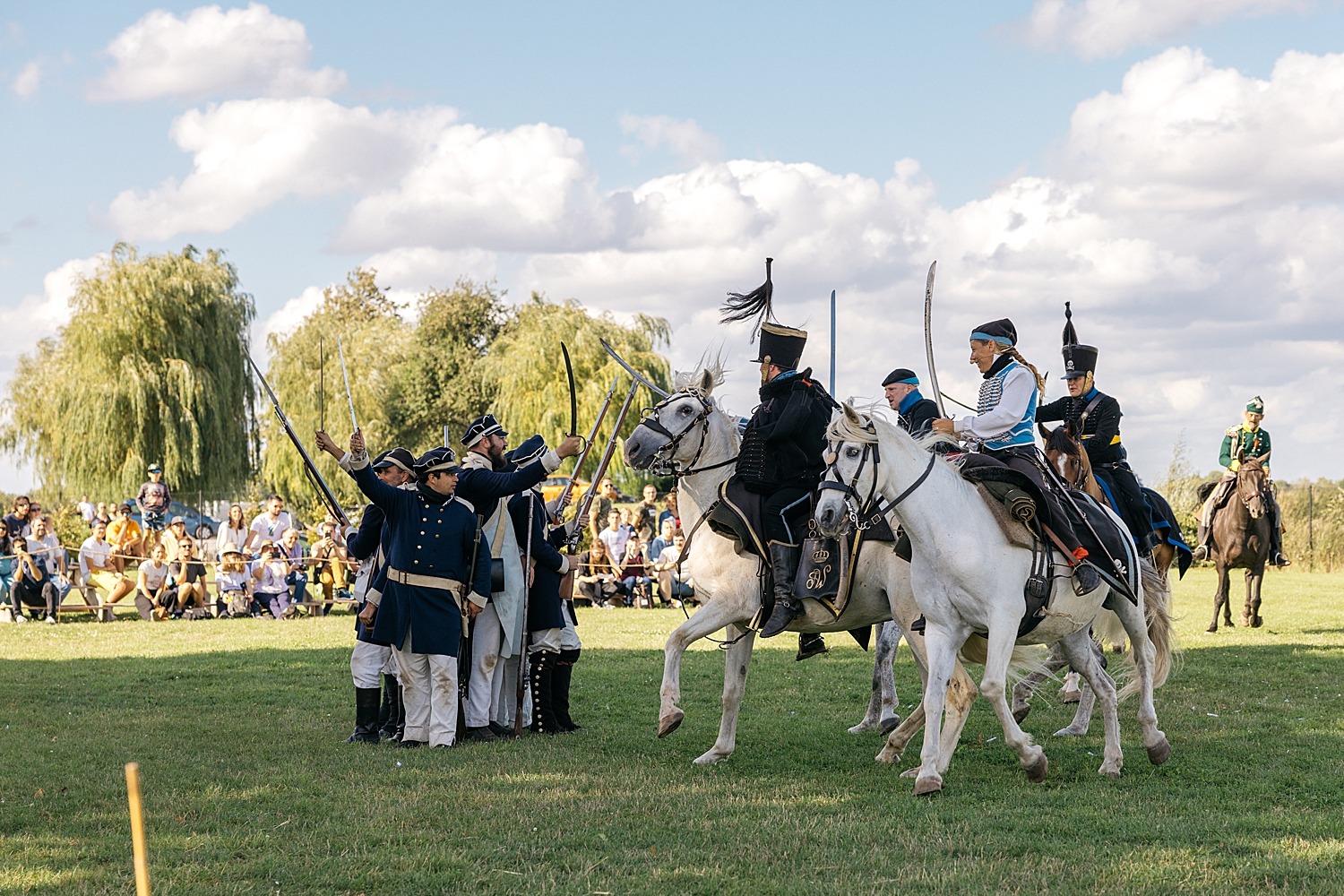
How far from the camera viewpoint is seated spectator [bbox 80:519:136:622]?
22.5m

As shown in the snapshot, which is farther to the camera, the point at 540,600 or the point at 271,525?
the point at 271,525

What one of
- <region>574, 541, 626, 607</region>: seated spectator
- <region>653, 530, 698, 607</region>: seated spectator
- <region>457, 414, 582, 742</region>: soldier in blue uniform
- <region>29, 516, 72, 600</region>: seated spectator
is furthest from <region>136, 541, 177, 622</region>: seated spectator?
<region>457, 414, 582, 742</region>: soldier in blue uniform

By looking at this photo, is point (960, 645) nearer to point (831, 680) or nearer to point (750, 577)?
point (750, 577)

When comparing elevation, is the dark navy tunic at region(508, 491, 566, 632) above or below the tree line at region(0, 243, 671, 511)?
below

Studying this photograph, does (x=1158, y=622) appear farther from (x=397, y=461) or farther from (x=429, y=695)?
(x=397, y=461)

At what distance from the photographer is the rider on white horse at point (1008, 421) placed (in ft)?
27.1

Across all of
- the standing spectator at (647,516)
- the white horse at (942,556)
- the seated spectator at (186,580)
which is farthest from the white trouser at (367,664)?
the standing spectator at (647,516)

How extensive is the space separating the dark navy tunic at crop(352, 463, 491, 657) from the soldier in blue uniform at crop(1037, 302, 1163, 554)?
4866 mm

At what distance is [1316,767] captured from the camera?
868 cm

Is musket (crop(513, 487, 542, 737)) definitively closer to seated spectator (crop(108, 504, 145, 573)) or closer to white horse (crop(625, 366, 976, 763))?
white horse (crop(625, 366, 976, 763))

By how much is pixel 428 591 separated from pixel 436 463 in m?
0.90

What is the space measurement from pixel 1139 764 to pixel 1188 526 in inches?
1127

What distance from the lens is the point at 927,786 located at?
7816 mm

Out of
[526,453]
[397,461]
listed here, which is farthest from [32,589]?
[526,453]
